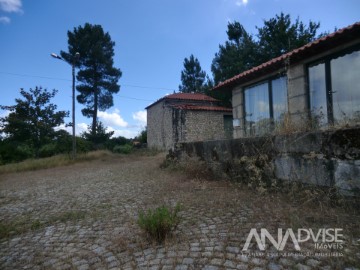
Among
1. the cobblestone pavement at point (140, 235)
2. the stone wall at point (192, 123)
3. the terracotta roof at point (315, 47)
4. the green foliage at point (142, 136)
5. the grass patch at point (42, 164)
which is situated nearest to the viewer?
the cobblestone pavement at point (140, 235)

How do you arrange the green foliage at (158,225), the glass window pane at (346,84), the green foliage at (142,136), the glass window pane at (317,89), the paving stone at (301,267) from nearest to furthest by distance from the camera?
1. the paving stone at (301,267)
2. the green foliage at (158,225)
3. the glass window pane at (346,84)
4. the glass window pane at (317,89)
5. the green foliage at (142,136)

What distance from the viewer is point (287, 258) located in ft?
6.59

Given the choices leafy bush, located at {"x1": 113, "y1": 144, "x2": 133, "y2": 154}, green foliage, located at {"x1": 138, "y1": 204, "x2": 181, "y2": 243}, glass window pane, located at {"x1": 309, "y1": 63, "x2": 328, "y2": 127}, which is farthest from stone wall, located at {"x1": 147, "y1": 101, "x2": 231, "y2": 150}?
green foliage, located at {"x1": 138, "y1": 204, "x2": 181, "y2": 243}

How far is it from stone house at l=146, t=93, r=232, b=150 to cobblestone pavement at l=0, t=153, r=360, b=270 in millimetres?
10847

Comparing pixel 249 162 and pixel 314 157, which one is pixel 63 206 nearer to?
pixel 249 162

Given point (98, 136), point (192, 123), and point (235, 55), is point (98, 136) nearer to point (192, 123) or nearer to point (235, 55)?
point (192, 123)

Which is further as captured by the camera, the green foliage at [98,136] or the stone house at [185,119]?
the green foliage at [98,136]

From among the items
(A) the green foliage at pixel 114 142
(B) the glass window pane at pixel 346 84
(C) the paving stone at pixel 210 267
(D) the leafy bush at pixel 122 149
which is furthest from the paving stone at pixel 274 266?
(A) the green foliage at pixel 114 142

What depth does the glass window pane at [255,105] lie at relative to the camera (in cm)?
772

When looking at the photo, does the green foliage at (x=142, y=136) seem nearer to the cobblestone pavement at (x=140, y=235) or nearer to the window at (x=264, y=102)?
the window at (x=264, y=102)

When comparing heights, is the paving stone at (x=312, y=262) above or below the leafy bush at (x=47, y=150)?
below

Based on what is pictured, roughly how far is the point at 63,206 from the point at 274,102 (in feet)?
20.6

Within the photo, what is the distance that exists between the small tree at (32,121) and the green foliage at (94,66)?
7.59 meters

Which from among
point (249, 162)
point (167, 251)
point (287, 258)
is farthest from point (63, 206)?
point (287, 258)
